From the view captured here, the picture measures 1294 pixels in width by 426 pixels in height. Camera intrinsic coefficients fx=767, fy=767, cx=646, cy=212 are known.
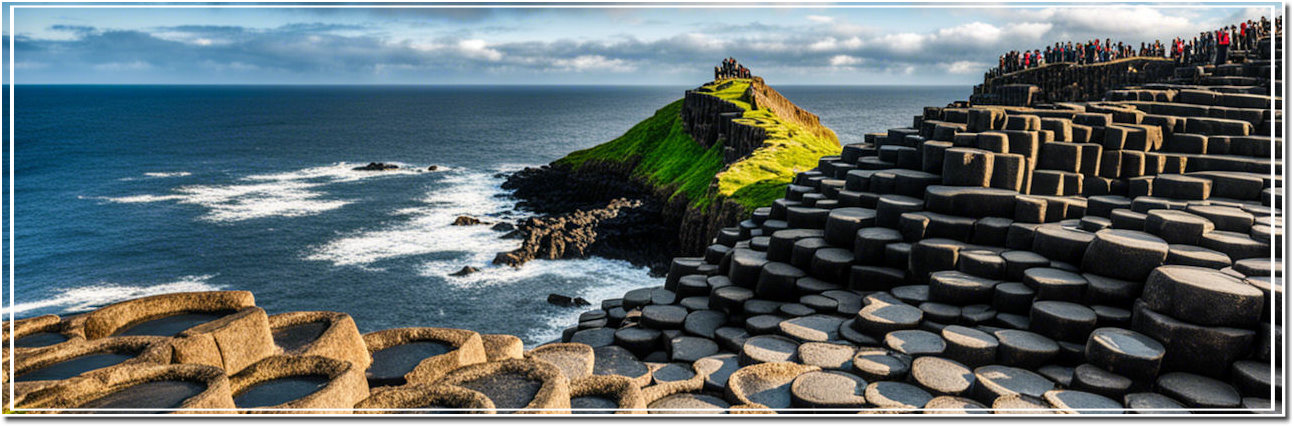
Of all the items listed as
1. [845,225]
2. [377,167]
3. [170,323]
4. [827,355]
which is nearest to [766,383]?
[827,355]

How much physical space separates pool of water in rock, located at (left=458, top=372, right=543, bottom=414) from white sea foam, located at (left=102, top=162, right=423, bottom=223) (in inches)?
2188

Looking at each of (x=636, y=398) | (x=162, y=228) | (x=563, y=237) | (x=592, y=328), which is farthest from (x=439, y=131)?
(x=636, y=398)

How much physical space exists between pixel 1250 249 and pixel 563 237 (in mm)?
34190

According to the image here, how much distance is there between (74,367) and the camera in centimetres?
902

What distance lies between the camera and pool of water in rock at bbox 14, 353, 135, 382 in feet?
28.5

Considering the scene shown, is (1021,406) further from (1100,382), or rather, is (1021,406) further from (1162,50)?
(1162,50)

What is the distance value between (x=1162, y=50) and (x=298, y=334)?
173 ft

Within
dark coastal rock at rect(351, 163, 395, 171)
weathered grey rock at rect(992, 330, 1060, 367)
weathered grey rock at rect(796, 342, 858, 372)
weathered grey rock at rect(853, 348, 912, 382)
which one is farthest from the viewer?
dark coastal rock at rect(351, 163, 395, 171)

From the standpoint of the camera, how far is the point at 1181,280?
10703 mm

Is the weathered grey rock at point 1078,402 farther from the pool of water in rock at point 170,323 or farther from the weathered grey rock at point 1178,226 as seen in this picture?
the pool of water in rock at point 170,323

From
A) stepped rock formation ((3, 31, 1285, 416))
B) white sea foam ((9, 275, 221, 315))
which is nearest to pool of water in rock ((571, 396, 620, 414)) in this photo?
stepped rock formation ((3, 31, 1285, 416))

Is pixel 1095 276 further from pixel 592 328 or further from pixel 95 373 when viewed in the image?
pixel 95 373

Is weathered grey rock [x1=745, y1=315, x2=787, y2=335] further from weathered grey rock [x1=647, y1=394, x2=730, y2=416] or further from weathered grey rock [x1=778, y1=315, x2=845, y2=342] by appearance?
weathered grey rock [x1=647, y1=394, x2=730, y2=416]

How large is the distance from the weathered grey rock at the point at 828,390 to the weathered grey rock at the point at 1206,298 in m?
4.44
